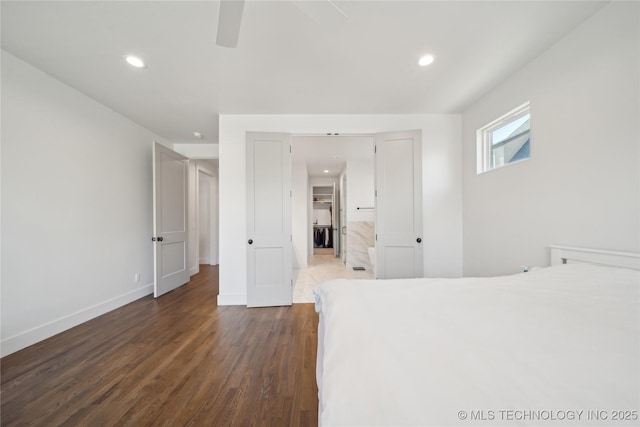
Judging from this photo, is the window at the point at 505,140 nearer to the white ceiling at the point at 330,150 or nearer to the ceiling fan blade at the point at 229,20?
the white ceiling at the point at 330,150

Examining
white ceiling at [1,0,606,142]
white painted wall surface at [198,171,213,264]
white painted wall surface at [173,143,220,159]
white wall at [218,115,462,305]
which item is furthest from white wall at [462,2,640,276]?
white painted wall surface at [198,171,213,264]

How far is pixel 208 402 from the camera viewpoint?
1.36m

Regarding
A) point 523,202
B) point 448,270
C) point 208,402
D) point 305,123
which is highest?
point 305,123

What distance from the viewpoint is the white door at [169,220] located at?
3.23m

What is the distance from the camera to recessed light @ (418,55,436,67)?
1.93 m

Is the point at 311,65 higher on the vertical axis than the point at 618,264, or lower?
higher

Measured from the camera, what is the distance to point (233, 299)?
2.95m

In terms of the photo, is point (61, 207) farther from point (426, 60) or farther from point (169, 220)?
point (426, 60)

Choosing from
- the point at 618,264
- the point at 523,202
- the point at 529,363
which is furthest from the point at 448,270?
the point at 529,363

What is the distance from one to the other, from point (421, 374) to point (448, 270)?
2837mm

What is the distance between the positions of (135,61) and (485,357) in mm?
3001

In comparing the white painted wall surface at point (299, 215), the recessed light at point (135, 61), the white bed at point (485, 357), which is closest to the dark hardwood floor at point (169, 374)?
the white bed at point (485, 357)

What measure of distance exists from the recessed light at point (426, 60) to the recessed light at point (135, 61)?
2454 millimetres

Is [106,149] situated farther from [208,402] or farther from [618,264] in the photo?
[618,264]
